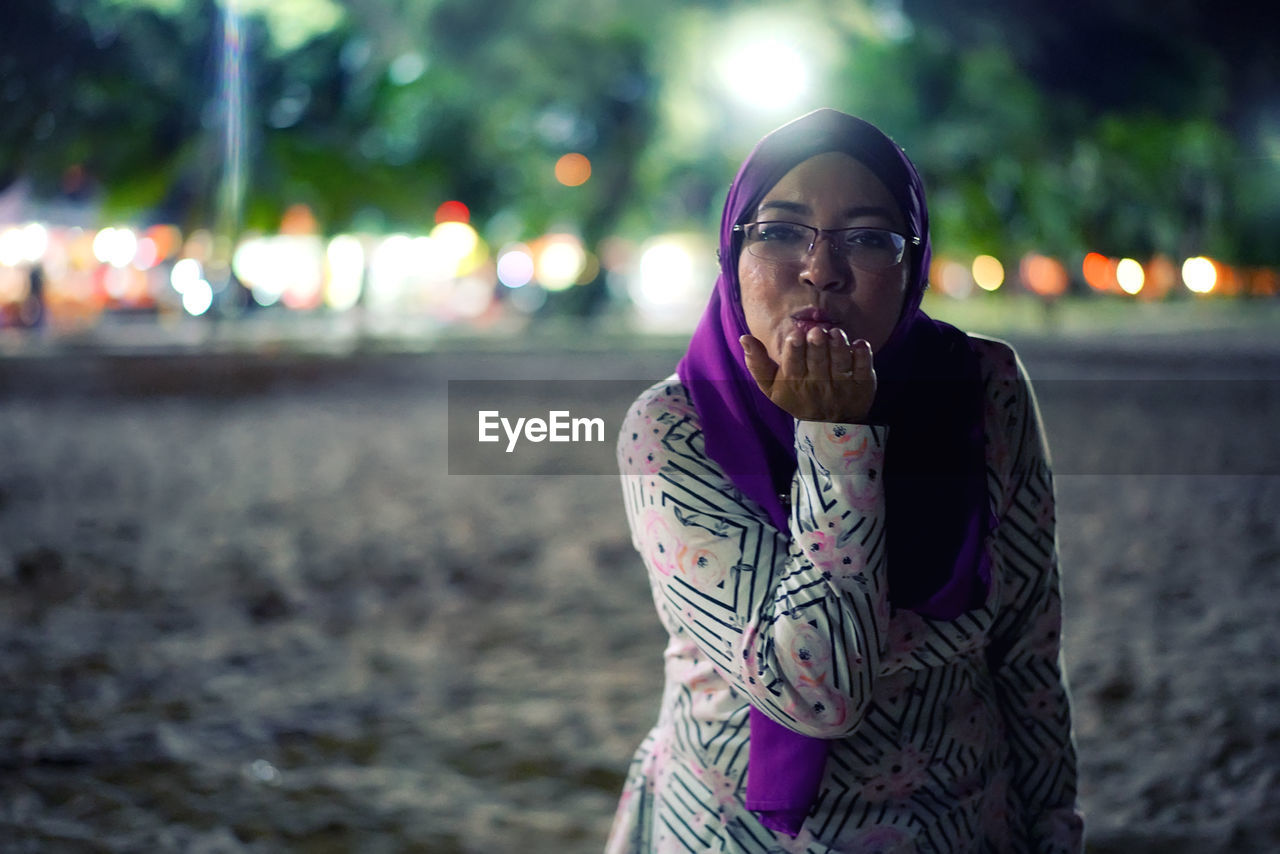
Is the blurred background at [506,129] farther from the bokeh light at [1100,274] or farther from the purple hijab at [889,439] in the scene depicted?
the bokeh light at [1100,274]

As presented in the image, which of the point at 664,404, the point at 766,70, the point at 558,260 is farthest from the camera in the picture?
the point at 558,260

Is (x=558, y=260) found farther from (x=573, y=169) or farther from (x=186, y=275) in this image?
(x=573, y=169)

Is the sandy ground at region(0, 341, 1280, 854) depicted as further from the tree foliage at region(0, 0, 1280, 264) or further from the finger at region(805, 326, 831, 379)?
the tree foliage at region(0, 0, 1280, 264)

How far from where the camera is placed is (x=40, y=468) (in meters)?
10.6

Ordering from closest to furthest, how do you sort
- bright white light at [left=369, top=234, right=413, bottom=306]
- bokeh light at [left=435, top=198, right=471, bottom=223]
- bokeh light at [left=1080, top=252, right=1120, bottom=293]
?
bokeh light at [left=435, top=198, right=471, bottom=223]
bright white light at [left=369, top=234, right=413, bottom=306]
bokeh light at [left=1080, top=252, right=1120, bottom=293]

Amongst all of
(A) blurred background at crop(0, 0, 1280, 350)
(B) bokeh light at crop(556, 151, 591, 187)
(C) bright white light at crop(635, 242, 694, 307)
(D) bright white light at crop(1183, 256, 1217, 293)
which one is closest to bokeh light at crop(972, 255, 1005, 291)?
(D) bright white light at crop(1183, 256, 1217, 293)

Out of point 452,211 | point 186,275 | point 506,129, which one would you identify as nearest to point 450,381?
point 506,129

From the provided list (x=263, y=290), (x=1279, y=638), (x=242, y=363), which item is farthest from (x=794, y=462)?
(x=263, y=290)

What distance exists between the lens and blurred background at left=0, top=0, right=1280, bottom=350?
19000 millimetres

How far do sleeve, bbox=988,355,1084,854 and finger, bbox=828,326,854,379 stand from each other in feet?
1.34

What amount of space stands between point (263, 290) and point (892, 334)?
1701 inches

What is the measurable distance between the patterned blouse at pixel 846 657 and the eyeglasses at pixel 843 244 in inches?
9.4

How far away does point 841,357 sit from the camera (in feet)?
4.58

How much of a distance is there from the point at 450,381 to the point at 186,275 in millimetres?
19269
